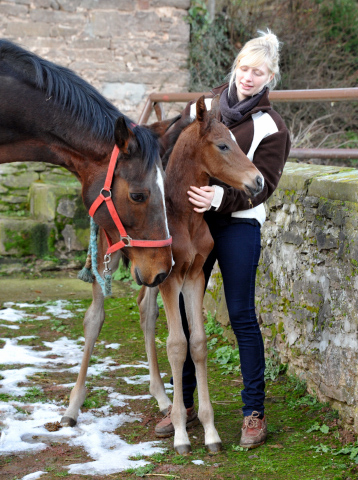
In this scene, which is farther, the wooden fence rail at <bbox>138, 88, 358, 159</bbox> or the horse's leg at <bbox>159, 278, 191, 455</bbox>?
the wooden fence rail at <bbox>138, 88, 358, 159</bbox>

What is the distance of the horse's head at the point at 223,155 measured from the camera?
2.52m

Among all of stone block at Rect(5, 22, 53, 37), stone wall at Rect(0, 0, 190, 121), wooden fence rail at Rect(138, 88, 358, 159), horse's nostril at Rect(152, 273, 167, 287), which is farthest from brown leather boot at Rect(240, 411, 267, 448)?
stone block at Rect(5, 22, 53, 37)

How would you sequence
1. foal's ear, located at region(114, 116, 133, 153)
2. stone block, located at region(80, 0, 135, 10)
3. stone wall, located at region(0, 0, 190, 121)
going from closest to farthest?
foal's ear, located at region(114, 116, 133, 153)
stone wall, located at region(0, 0, 190, 121)
stone block, located at region(80, 0, 135, 10)

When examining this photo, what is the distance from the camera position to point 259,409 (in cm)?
291

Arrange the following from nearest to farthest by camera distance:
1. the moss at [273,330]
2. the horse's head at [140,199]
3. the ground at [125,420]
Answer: the horse's head at [140,199], the ground at [125,420], the moss at [273,330]

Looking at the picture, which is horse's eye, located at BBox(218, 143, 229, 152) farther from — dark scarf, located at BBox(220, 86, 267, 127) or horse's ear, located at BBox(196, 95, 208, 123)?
dark scarf, located at BBox(220, 86, 267, 127)

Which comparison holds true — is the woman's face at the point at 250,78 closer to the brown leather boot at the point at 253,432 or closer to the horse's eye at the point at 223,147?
the horse's eye at the point at 223,147

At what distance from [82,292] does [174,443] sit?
135 inches

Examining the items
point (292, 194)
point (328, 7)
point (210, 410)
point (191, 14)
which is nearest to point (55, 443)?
point (210, 410)

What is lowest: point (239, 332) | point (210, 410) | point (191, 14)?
point (210, 410)

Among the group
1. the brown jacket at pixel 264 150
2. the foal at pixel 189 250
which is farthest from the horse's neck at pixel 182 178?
the brown jacket at pixel 264 150

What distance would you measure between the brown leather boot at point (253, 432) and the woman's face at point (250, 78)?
5.41ft

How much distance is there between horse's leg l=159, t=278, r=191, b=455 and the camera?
2752 mm

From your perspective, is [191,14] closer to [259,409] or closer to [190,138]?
[190,138]
